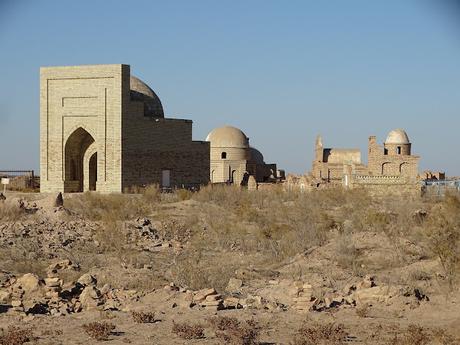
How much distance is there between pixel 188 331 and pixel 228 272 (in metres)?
4.82

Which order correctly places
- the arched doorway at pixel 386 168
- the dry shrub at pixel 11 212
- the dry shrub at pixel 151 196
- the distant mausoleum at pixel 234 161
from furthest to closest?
the distant mausoleum at pixel 234 161, the arched doorway at pixel 386 168, the dry shrub at pixel 151 196, the dry shrub at pixel 11 212

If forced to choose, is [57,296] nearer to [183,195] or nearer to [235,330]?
[235,330]

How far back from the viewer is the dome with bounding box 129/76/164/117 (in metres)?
30.9

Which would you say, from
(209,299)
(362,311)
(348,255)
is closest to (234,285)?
(209,299)

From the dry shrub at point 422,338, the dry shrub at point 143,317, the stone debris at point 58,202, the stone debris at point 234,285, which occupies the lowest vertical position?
the dry shrub at point 422,338

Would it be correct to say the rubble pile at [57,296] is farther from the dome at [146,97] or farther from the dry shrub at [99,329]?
the dome at [146,97]

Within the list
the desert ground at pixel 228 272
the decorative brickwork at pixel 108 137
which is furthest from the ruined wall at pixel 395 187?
the decorative brickwork at pixel 108 137

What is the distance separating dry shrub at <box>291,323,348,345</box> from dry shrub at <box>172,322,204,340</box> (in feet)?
3.88

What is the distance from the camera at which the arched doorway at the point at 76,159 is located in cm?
3016

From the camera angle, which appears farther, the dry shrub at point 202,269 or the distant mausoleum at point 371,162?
the distant mausoleum at point 371,162

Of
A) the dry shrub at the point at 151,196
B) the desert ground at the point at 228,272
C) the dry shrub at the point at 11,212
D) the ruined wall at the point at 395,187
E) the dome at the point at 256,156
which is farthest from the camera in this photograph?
the dome at the point at 256,156

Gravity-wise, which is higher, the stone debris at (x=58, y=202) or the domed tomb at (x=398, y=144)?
the domed tomb at (x=398, y=144)

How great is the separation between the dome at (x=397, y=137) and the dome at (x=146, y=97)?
2075cm

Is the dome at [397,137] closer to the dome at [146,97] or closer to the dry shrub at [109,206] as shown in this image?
the dome at [146,97]
